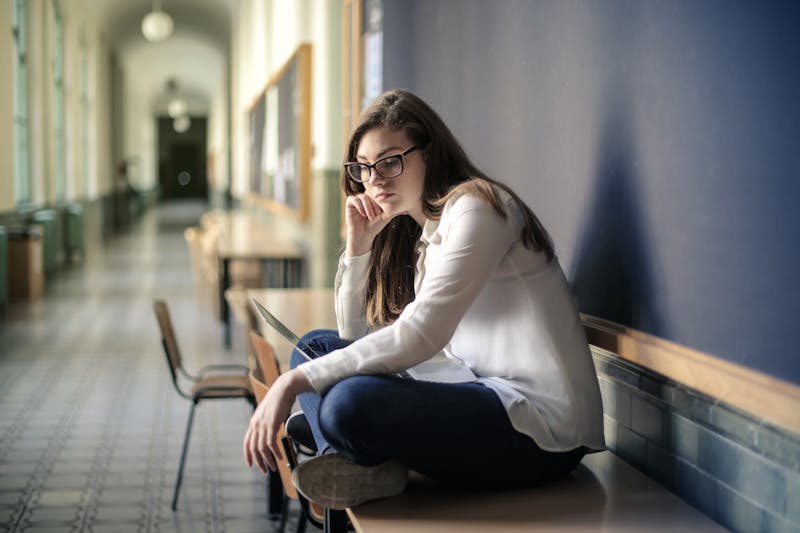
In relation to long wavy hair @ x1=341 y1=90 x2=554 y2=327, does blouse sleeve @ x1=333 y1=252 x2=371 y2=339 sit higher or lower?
lower

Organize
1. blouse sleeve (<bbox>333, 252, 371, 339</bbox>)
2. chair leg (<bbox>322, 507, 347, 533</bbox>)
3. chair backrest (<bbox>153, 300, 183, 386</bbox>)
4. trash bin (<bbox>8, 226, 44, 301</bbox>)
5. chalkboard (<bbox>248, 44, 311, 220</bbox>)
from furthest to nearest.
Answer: trash bin (<bbox>8, 226, 44, 301</bbox>), chalkboard (<bbox>248, 44, 311, 220</bbox>), chair backrest (<bbox>153, 300, 183, 386</bbox>), blouse sleeve (<bbox>333, 252, 371, 339</bbox>), chair leg (<bbox>322, 507, 347, 533</bbox>)

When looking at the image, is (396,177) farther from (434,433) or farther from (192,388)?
(192,388)

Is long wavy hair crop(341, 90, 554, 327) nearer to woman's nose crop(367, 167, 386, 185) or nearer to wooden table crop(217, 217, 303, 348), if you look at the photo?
woman's nose crop(367, 167, 386, 185)

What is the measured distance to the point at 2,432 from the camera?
4602mm

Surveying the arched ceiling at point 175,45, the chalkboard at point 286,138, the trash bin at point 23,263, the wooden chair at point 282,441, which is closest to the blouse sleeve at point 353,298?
the wooden chair at point 282,441

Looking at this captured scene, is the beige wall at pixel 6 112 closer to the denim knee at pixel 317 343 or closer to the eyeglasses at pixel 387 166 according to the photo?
the denim knee at pixel 317 343

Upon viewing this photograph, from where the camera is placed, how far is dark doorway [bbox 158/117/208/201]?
4666 centimetres

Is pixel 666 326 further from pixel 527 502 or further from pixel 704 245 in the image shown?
pixel 527 502

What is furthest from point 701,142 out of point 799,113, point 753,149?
point 799,113

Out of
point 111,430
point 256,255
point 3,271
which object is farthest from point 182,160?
point 111,430

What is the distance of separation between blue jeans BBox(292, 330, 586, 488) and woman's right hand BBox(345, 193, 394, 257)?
64 cm

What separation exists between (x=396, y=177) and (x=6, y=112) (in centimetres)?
922

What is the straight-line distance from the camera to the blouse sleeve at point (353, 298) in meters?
2.40

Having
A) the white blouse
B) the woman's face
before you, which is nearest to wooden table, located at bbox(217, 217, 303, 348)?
the woman's face
